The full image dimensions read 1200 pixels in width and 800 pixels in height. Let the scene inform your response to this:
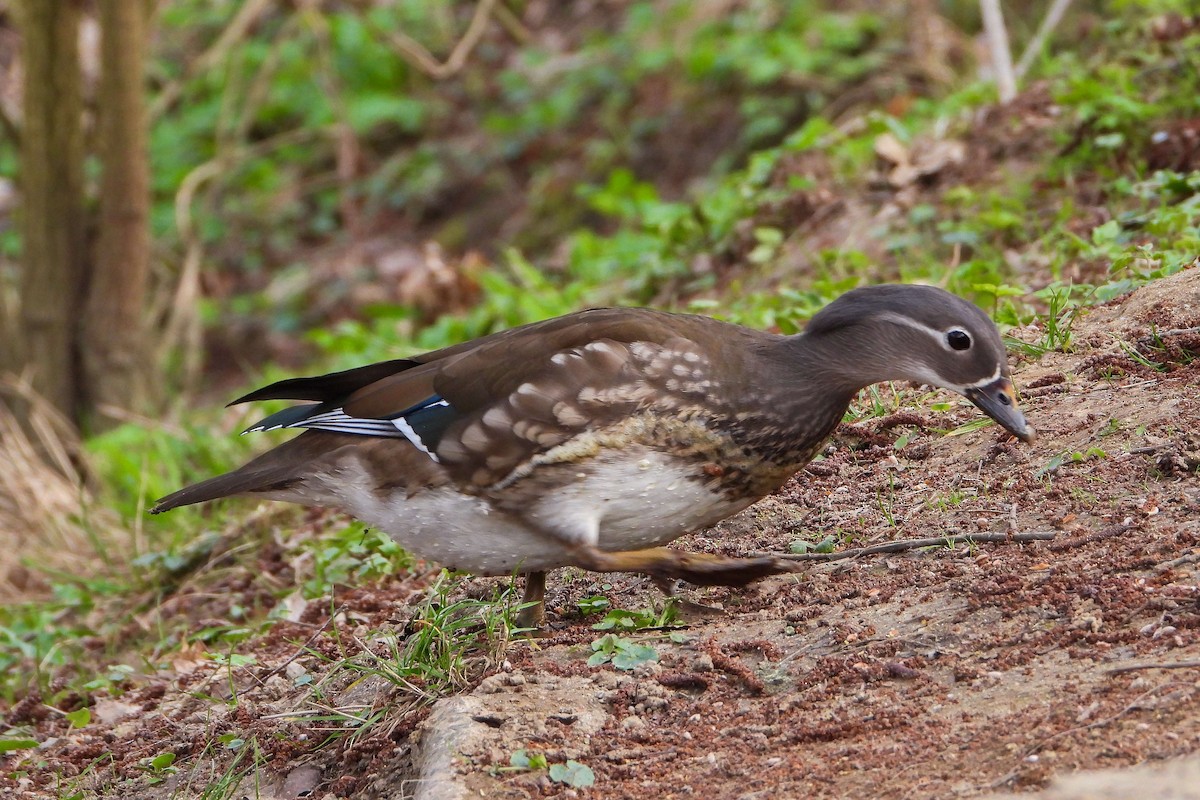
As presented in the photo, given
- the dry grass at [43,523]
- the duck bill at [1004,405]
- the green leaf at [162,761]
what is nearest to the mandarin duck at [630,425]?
the duck bill at [1004,405]

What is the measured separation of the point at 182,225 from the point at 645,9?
5381 mm

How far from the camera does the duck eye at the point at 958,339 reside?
388 cm

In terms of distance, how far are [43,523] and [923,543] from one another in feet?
15.0

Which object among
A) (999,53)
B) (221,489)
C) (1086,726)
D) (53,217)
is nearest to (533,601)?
(221,489)

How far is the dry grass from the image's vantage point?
21.7 feet

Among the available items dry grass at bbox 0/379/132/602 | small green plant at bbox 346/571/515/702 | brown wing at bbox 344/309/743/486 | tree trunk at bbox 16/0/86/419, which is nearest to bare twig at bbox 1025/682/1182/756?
brown wing at bbox 344/309/743/486

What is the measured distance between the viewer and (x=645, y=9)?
506 inches

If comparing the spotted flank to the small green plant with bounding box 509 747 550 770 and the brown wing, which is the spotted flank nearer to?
the brown wing

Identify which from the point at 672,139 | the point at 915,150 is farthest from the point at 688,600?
the point at 672,139

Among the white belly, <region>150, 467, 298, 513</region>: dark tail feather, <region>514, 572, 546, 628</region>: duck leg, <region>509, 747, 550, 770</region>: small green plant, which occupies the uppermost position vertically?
<region>150, 467, 298, 513</region>: dark tail feather

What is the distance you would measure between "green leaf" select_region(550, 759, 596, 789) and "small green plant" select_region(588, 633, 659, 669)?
44 cm

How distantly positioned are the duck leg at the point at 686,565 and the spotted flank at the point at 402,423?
22.0 inches

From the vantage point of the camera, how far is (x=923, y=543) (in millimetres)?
3979

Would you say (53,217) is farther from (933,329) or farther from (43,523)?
(933,329)
